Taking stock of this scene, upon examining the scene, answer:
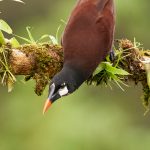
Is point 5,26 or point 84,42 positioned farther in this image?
point 84,42

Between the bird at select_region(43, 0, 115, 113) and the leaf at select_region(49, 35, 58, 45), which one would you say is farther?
the leaf at select_region(49, 35, 58, 45)

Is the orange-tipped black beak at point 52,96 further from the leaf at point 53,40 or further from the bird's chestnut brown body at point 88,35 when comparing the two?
the leaf at point 53,40

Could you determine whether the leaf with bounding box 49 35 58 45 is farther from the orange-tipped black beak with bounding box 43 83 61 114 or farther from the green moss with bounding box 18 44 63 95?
the orange-tipped black beak with bounding box 43 83 61 114

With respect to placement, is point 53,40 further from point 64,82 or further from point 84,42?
point 64,82

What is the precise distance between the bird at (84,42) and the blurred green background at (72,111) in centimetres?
328

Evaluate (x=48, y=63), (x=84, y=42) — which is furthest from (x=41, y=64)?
(x=84, y=42)

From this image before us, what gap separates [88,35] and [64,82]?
470 mm

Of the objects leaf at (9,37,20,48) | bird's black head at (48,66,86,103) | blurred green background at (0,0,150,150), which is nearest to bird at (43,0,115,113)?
bird's black head at (48,66,86,103)

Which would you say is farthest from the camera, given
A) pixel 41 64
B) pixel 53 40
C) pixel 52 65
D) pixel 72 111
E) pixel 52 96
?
pixel 72 111

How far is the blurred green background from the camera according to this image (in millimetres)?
9789

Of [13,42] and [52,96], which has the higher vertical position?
[13,42]

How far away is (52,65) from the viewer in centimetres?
560

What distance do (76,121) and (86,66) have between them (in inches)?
156

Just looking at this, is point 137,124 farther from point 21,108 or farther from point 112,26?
point 112,26
